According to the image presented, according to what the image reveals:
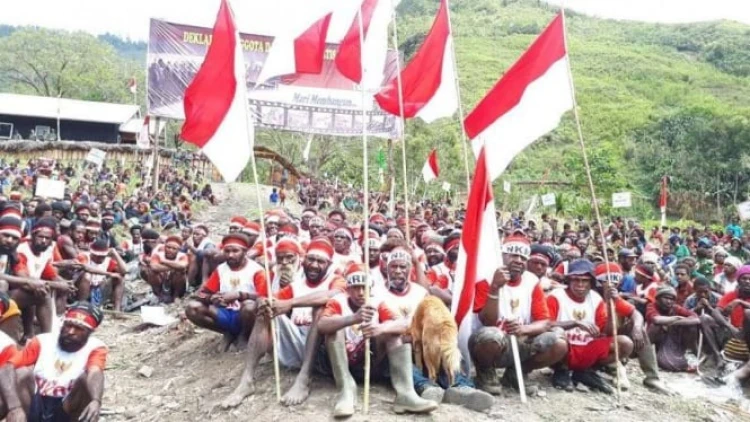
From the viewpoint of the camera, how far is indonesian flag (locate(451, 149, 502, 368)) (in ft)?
19.3

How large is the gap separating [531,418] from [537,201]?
86.6 ft

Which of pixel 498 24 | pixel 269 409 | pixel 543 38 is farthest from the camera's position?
pixel 498 24

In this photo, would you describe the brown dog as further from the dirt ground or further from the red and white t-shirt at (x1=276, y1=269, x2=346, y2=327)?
the red and white t-shirt at (x1=276, y1=269, x2=346, y2=327)

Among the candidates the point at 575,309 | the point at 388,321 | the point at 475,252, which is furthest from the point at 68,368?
the point at 575,309

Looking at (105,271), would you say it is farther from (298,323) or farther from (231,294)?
(298,323)

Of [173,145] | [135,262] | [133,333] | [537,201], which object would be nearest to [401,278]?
[133,333]

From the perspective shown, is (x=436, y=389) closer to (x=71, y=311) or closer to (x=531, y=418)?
(x=531, y=418)

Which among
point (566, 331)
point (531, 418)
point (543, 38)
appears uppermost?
point (543, 38)

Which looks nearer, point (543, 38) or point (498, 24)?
point (543, 38)

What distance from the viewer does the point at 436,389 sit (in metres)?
5.55

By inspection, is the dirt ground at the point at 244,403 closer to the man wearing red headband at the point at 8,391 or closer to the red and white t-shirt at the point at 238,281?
the red and white t-shirt at the point at 238,281

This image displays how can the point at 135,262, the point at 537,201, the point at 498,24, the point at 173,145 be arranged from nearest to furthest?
the point at 135,262 → the point at 537,201 → the point at 173,145 → the point at 498,24

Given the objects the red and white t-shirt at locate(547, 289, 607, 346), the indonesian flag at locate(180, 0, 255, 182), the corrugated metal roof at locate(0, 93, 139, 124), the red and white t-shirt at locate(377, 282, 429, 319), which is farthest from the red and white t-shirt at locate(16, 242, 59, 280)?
the corrugated metal roof at locate(0, 93, 139, 124)

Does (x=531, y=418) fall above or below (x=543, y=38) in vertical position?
below
